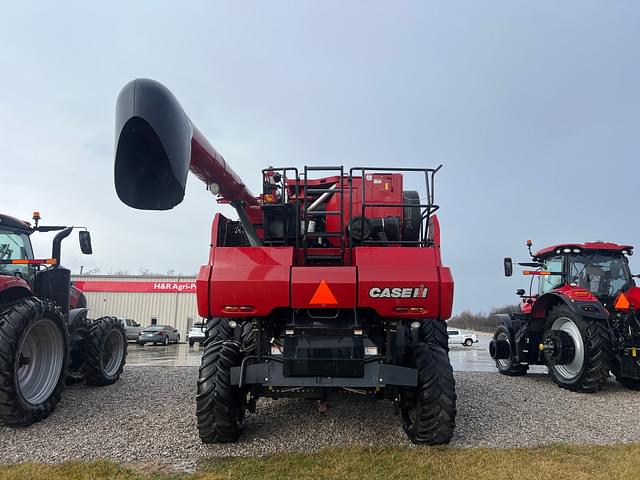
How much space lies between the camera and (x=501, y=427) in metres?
5.34

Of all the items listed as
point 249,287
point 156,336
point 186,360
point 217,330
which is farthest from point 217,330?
point 156,336

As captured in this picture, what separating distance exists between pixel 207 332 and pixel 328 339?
2.44m

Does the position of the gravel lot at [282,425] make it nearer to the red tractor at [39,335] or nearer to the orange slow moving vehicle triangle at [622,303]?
the red tractor at [39,335]

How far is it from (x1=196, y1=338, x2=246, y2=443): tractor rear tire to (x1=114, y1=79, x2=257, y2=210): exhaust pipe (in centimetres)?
176

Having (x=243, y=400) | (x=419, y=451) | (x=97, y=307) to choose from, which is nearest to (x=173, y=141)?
(x=243, y=400)

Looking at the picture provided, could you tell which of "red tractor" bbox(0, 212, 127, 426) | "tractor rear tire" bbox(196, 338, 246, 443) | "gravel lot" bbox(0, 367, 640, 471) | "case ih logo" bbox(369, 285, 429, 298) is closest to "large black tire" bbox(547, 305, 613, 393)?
"gravel lot" bbox(0, 367, 640, 471)

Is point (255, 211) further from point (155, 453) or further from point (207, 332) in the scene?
point (155, 453)

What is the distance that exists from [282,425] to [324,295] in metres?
1.93

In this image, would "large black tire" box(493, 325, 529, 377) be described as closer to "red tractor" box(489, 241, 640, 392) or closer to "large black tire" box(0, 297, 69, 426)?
"red tractor" box(489, 241, 640, 392)

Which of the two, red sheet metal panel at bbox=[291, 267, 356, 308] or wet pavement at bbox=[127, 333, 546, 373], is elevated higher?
red sheet metal panel at bbox=[291, 267, 356, 308]

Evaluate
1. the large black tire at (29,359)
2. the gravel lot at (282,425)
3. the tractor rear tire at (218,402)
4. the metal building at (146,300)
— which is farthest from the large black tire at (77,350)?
the metal building at (146,300)

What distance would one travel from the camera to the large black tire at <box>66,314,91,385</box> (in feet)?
25.2

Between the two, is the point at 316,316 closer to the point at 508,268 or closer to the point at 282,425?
the point at 282,425

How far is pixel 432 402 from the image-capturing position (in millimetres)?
4445
